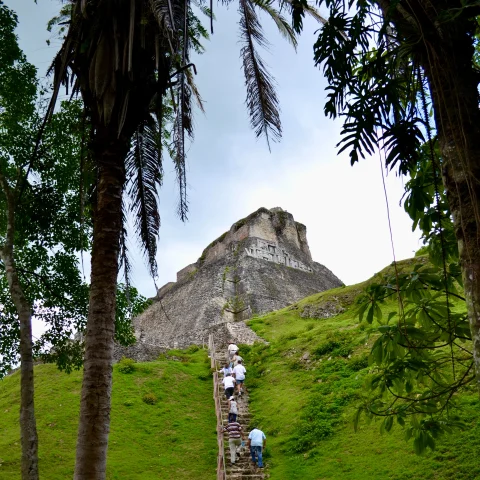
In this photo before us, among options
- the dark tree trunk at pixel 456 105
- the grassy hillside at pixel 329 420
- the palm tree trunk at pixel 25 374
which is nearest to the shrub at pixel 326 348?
the grassy hillside at pixel 329 420

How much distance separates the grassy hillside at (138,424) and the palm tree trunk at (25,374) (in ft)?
17.7

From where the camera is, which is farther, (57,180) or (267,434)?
(267,434)

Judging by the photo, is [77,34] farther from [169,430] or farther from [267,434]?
[169,430]

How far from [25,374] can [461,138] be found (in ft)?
19.4

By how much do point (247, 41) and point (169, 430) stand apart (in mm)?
10794

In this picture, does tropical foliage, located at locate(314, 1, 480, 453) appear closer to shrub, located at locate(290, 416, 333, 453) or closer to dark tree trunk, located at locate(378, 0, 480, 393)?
dark tree trunk, located at locate(378, 0, 480, 393)

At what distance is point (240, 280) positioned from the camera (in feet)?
129

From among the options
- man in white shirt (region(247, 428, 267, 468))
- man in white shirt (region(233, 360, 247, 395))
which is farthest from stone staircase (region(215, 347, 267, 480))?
man in white shirt (region(233, 360, 247, 395))

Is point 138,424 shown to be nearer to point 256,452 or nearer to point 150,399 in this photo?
Result: point 150,399

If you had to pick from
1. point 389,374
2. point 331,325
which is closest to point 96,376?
point 389,374

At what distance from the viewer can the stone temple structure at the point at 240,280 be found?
35.5m

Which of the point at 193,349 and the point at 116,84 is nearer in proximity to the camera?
the point at 116,84

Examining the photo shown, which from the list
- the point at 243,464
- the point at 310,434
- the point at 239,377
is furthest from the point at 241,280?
the point at 243,464

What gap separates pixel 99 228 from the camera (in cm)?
587
